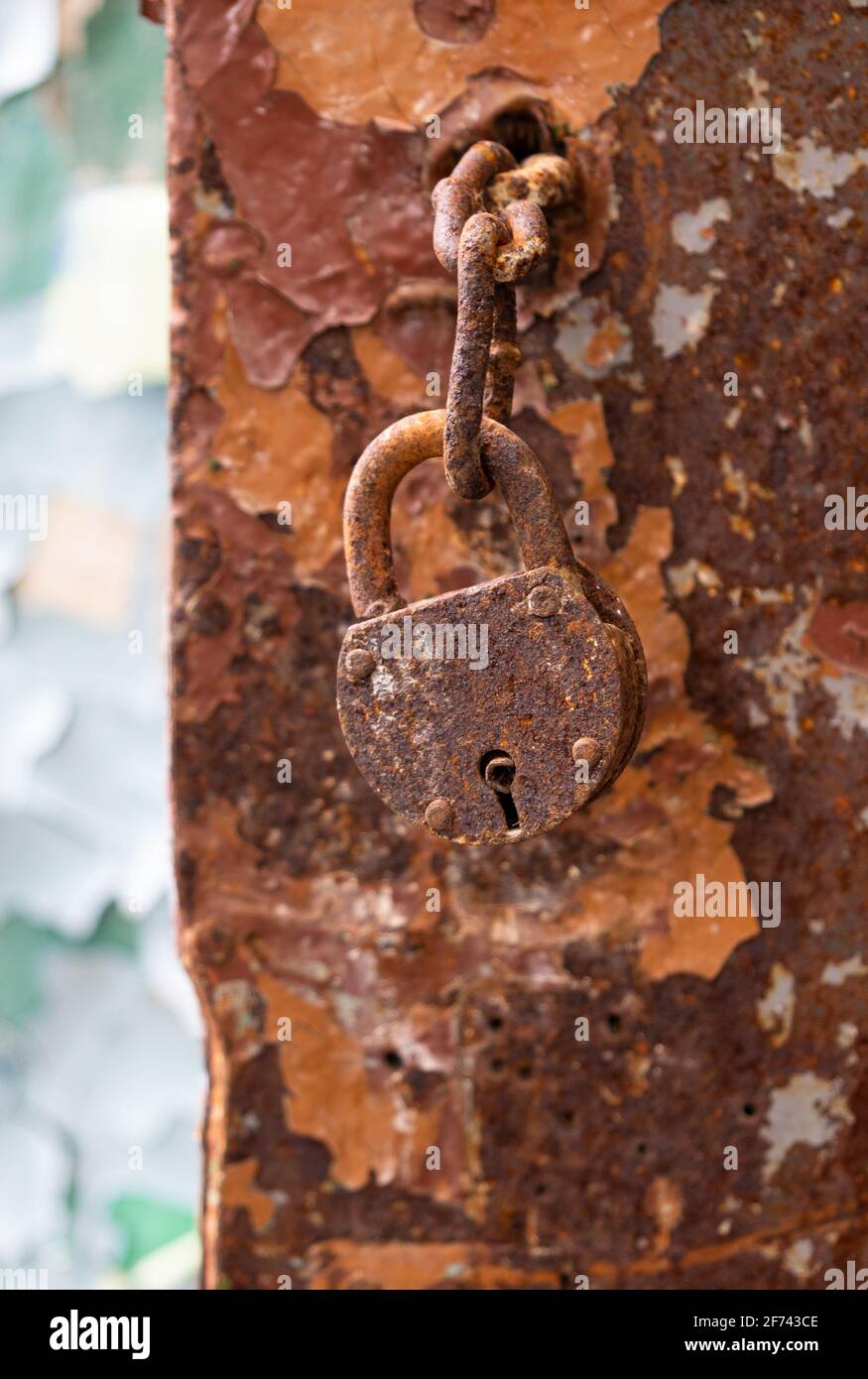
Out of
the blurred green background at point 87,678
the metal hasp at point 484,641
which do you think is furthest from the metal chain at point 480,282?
the blurred green background at point 87,678

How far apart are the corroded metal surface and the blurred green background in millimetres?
547

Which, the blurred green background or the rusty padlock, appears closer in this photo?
the rusty padlock

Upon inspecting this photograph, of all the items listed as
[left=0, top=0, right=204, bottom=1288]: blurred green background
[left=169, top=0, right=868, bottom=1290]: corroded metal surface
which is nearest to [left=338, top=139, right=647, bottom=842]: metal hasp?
[left=169, top=0, right=868, bottom=1290]: corroded metal surface

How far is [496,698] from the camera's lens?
444 millimetres

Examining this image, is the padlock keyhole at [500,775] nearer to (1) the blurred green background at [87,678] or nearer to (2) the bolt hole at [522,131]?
(2) the bolt hole at [522,131]

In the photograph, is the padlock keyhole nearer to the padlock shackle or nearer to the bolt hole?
the padlock shackle

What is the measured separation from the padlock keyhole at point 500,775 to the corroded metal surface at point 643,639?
6.0 inches

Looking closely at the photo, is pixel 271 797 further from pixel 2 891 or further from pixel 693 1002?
pixel 2 891

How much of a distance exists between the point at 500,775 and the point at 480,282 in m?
0.18

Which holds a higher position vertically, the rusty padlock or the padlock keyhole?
the rusty padlock

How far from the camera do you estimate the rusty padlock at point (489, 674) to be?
1.42 ft

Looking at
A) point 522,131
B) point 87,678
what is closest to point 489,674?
point 522,131

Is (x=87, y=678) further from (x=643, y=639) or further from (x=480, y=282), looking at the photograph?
(x=480, y=282)

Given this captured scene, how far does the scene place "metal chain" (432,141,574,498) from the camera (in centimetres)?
42
